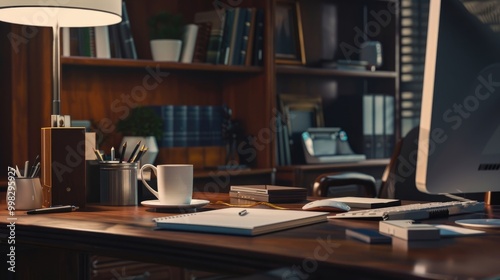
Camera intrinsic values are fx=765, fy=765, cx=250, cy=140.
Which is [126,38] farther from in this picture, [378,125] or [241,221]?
[241,221]

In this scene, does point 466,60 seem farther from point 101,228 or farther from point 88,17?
point 88,17

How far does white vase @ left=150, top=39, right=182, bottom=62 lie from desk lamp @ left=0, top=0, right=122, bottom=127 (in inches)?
37.7

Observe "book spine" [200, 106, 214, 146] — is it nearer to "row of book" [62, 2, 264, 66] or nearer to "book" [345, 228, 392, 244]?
"row of book" [62, 2, 264, 66]

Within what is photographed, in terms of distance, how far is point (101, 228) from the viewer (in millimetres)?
1456

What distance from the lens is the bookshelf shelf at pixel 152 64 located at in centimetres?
297

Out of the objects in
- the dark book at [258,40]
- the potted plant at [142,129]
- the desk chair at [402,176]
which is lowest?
the desk chair at [402,176]

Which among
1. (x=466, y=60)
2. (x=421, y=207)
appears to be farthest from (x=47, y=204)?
(x=466, y=60)

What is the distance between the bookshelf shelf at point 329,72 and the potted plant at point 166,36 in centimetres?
58

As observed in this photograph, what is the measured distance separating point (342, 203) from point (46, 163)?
72cm

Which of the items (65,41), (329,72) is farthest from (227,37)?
(65,41)

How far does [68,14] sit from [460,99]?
1.33 meters

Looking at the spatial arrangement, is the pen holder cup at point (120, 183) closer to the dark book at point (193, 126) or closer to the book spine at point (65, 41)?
the book spine at point (65, 41)

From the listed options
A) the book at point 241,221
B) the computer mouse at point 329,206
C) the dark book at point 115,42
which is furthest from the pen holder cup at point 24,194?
the dark book at point 115,42

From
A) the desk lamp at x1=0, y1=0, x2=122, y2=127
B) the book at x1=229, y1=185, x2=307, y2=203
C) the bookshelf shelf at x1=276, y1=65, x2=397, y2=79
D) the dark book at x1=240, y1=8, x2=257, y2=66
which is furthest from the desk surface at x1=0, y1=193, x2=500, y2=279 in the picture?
the bookshelf shelf at x1=276, y1=65, x2=397, y2=79
